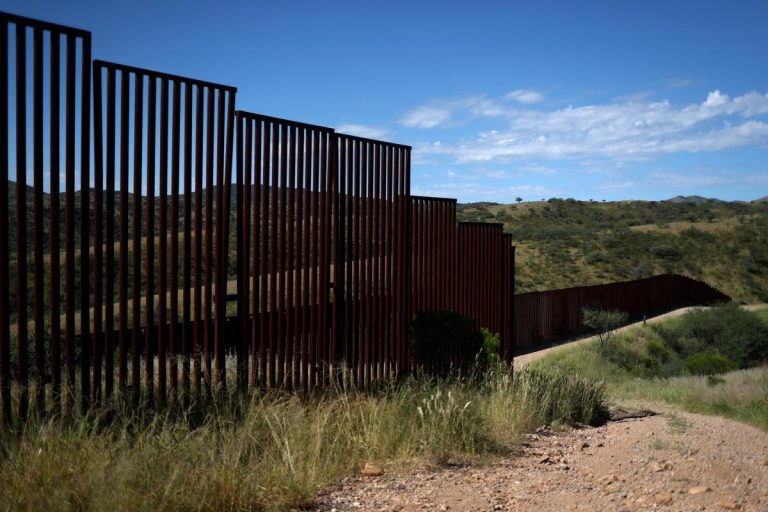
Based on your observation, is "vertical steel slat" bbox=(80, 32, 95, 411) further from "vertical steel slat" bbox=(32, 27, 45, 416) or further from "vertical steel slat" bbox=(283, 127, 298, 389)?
"vertical steel slat" bbox=(283, 127, 298, 389)

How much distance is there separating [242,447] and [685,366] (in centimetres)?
2105

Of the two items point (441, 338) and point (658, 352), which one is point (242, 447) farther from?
point (658, 352)

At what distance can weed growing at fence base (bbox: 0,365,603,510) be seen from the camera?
4.58m

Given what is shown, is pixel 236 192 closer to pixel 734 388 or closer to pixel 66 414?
pixel 66 414

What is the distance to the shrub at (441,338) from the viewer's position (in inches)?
412

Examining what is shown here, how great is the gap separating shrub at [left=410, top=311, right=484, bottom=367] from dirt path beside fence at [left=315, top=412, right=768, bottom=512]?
2.78 metres

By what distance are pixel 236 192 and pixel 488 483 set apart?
4.00 metres

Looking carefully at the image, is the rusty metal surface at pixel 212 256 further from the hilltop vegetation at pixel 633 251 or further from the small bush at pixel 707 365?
the hilltop vegetation at pixel 633 251

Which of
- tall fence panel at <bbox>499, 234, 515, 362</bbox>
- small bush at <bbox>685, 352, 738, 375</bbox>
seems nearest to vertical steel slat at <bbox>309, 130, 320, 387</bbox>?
tall fence panel at <bbox>499, 234, 515, 362</bbox>

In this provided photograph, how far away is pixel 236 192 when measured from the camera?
790cm

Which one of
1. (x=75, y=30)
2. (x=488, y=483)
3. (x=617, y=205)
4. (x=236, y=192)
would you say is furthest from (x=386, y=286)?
(x=617, y=205)

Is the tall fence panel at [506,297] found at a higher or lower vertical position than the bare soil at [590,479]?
higher

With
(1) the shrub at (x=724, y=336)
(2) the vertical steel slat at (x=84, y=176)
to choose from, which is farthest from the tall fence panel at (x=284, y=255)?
(1) the shrub at (x=724, y=336)

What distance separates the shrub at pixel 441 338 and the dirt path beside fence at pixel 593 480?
2783 millimetres
